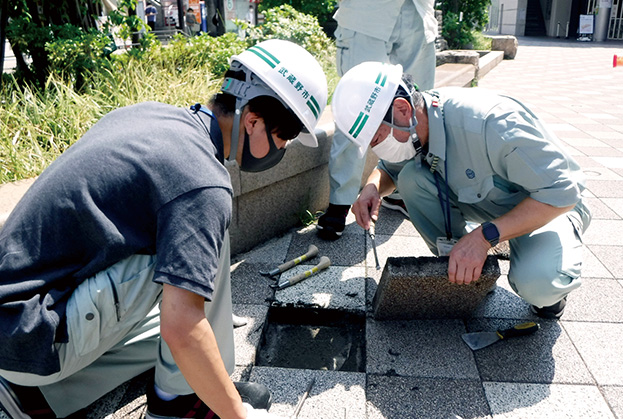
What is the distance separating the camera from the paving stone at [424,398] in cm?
210

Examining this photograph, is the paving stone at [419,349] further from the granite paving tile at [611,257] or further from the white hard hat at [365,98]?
the granite paving tile at [611,257]

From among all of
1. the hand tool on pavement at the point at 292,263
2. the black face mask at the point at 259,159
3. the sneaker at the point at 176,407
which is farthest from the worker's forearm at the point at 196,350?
the hand tool on pavement at the point at 292,263

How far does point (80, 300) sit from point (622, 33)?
28.5m

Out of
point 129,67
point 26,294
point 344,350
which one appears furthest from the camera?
point 129,67

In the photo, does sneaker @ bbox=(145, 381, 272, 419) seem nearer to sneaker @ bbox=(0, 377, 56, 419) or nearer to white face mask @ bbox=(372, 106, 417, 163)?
sneaker @ bbox=(0, 377, 56, 419)

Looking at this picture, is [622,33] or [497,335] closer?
[497,335]

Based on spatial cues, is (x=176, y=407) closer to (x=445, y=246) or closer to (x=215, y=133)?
(x=215, y=133)

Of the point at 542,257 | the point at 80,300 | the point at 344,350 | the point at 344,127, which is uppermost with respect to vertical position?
the point at 344,127

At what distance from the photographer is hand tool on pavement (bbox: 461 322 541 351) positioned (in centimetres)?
250

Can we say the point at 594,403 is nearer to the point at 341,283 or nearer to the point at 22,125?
the point at 341,283

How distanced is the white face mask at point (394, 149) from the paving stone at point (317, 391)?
1025mm

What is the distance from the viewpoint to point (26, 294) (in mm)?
1548

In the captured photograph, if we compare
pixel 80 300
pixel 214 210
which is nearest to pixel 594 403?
pixel 214 210

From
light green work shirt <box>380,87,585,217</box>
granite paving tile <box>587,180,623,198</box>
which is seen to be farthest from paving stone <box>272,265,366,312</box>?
granite paving tile <box>587,180,623,198</box>
